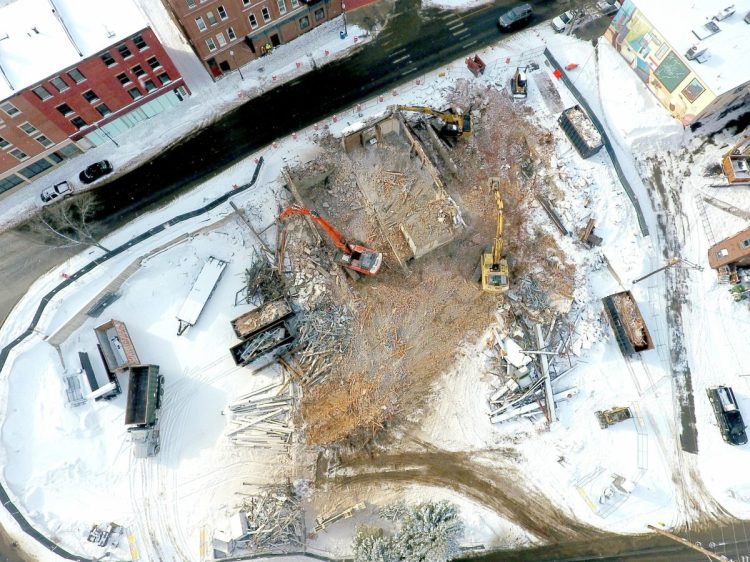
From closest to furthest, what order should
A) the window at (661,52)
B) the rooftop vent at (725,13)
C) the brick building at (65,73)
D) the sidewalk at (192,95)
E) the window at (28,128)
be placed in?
the brick building at (65,73) < the window at (28,128) < the rooftop vent at (725,13) < the window at (661,52) < the sidewalk at (192,95)

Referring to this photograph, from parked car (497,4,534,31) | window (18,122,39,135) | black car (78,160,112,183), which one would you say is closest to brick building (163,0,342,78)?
black car (78,160,112,183)

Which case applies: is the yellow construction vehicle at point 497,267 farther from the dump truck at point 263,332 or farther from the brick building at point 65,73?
the brick building at point 65,73

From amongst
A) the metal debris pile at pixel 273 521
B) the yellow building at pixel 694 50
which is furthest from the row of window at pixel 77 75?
the yellow building at pixel 694 50

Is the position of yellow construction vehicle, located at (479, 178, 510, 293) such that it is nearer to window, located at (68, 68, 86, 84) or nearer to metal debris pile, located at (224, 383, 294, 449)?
metal debris pile, located at (224, 383, 294, 449)

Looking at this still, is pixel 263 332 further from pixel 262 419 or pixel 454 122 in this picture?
pixel 454 122

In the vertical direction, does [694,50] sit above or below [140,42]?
below

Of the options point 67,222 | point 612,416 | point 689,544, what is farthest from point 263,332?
point 689,544

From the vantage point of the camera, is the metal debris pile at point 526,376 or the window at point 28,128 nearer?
the metal debris pile at point 526,376
